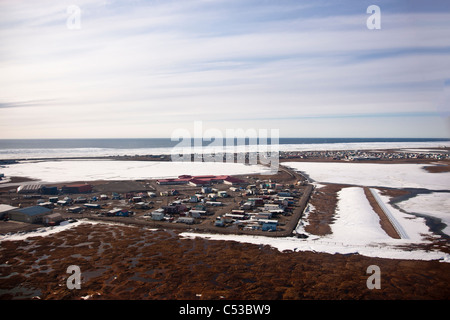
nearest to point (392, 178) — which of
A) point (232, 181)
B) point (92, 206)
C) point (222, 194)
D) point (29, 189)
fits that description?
point (232, 181)

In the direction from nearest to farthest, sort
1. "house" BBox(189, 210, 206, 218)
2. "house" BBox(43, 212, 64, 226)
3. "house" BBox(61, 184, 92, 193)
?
"house" BBox(43, 212, 64, 226) < "house" BBox(189, 210, 206, 218) < "house" BBox(61, 184, 92, 193)

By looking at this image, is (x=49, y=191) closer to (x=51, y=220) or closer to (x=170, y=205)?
(x=51, y=220)

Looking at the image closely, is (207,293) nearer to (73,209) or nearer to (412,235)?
(412,235)

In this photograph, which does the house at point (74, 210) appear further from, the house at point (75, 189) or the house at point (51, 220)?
the house at point (75, 189)

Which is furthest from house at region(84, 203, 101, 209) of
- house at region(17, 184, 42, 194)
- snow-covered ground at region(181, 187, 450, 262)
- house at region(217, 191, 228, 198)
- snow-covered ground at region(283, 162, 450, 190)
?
snow-covered ground at region(283, 162, 450, 190)

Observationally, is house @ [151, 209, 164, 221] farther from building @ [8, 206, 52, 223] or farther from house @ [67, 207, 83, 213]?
building @ [8, 206, 52, 223]

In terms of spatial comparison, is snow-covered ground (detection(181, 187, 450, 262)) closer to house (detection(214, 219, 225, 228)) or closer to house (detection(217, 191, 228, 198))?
house (detection(214, 219, 225, 228))

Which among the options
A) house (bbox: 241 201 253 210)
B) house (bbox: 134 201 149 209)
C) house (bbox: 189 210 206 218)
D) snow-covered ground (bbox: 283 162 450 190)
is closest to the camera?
house (bbox: 189 210 206 218)

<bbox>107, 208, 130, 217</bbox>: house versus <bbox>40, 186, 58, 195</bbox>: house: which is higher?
<bbox>40, 186, 58, 195</bbox>: house

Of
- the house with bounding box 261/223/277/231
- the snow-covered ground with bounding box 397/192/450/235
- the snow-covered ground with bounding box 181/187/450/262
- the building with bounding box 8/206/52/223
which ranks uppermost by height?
the building with bounding box 8/206/52/223

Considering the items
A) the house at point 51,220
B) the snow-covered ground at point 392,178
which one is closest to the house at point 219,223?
the house at point 51,220

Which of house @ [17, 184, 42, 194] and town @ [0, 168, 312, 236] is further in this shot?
house @ [17, 184, 42, 194]
